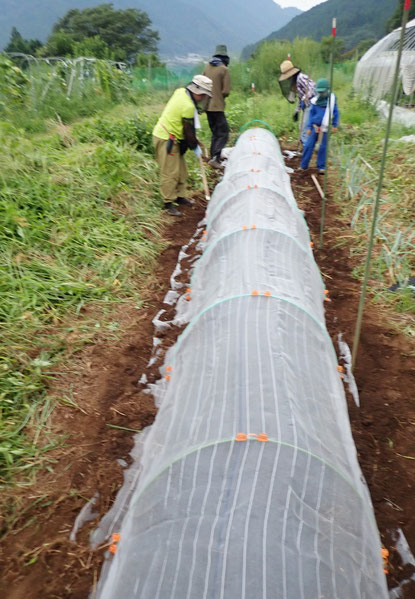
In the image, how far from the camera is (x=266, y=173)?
443cm

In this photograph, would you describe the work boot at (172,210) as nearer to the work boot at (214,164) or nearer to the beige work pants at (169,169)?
the beige work pants at (169,169)

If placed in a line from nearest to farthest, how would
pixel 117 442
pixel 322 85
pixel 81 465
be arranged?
pixel 81 465, pixel 117 442, pixel 322 85

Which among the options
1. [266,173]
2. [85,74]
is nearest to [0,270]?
[266,173]

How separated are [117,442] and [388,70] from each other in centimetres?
1262

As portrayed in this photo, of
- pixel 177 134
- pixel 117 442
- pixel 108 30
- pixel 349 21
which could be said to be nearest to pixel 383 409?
pixel 117 442

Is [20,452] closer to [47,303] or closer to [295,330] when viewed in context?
[47,303]

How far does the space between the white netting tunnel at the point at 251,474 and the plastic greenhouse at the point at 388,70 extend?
9.52 meters

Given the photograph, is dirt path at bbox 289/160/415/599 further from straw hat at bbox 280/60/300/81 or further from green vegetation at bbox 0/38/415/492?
straw hat at bbox 280/60/300/81

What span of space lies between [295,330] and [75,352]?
70.4 inches

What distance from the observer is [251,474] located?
1.52 meters

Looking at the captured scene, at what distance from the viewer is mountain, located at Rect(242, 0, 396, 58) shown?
2251 inches

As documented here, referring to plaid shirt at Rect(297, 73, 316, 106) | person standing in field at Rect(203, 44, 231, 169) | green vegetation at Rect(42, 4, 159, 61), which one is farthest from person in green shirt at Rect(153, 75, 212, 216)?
green vegetation at Rect(42, 4, 159, 61)

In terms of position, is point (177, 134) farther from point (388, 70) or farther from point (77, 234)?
point (388, 70)

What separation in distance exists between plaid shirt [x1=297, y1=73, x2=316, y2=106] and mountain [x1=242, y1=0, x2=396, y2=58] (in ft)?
159
